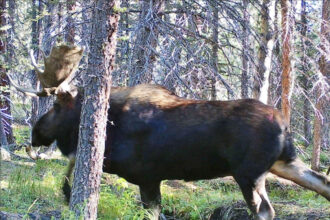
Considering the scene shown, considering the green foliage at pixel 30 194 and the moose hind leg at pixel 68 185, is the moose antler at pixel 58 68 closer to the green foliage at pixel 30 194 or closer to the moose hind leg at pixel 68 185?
the moose hind leg at pixel 68 185

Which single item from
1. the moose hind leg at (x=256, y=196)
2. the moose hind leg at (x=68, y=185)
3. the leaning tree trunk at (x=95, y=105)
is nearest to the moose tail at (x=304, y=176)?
the moose hind leg at (x=256, y=196)

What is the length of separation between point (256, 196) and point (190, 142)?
1006 millimetres

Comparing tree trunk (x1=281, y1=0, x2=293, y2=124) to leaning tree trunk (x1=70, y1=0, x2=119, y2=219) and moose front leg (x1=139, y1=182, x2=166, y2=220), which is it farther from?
leaning tree trunk (x1=70, y1=0, x2=119, y2=219)

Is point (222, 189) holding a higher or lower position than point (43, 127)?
lower

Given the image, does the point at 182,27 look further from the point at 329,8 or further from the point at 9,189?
the point at 329,8

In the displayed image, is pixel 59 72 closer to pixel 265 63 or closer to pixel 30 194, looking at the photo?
pixel 30 194

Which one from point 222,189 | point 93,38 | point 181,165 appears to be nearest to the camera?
point 93,38

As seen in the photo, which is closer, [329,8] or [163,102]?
[163,102]

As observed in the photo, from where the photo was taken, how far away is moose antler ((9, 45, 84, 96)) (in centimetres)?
509

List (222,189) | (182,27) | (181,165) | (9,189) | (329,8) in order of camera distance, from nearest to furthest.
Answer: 1. (181,165)
2. (9,189)
3. (182,27)
4. (222,189)
5. (329,8)

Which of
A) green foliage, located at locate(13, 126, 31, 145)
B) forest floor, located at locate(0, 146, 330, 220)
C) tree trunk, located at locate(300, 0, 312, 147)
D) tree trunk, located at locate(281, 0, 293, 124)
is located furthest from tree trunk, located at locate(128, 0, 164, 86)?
green foliage, located at locate(13, 126, 31, 145)

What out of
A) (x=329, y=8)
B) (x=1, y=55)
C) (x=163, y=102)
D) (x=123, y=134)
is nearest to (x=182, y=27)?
(x=163, y=102)

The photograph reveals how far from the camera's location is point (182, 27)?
735cm

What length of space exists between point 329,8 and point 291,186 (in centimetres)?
521
